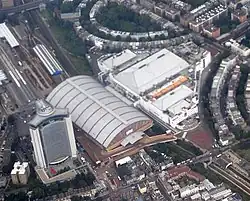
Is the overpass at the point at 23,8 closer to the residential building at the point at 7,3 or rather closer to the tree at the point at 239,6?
the residential building at the point at 7,3

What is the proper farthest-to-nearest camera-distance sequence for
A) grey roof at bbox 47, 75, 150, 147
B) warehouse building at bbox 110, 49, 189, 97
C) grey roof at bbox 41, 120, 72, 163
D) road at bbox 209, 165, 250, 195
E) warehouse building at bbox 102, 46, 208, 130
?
1. warehouse building at bbox 110, 49, 189, 97
2. warehouse building at bbox 102, 46, 208, 130
3. grey roof at bbox 47, 75, 150, 147
4. grey roof at bbox 41, 120, 72, 163
5. road at bbox 209, 165, 250, 195

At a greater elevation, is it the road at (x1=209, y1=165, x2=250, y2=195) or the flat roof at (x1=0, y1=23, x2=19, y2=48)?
the flat roof at (x1=0, y1=23, x2=19, y2=48)

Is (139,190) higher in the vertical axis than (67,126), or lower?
lower

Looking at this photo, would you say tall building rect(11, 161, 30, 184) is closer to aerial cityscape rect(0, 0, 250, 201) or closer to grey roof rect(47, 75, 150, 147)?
aerial cityscape rect(0, 0, 250, 201)

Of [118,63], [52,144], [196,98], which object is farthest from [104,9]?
[52,144]

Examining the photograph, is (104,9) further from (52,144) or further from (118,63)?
(52,144)

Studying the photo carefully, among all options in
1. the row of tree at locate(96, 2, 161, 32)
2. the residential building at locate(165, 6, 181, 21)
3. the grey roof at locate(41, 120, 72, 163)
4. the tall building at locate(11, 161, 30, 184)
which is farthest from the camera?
the residential building at locate(165, 6, 181, 21)

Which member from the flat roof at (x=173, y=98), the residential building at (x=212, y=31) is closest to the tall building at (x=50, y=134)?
the flat roof at (x=173, y=98)

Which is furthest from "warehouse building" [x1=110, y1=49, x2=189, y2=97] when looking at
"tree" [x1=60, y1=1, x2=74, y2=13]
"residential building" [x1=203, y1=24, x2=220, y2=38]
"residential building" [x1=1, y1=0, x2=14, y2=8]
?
"residential building" [x1=1, y1=0, x2=14, y2=8]
